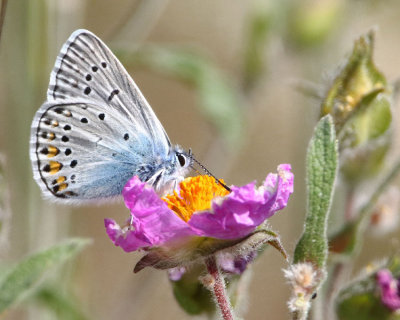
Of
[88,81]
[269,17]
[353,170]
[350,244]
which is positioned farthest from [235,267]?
[269,17]

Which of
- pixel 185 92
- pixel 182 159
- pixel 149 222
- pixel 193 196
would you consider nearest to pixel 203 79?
pixel 182 159

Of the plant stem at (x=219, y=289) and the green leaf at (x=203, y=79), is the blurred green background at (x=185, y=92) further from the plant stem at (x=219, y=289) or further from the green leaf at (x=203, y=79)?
the plant stem at (x=219, y=289)

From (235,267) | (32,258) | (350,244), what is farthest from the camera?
(350,244)

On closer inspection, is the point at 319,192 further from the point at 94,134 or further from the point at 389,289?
the point at 94,134

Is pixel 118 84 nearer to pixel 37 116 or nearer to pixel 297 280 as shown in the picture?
pixel 37 116

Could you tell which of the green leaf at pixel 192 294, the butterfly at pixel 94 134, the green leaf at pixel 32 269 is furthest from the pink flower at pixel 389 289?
the green leaf at pixel 32 269

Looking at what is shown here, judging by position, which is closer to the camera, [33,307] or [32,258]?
[32,258]

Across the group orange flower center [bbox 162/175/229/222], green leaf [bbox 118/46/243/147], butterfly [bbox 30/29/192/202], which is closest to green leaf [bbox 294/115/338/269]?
orange flower center [bbox 162/175/229/222]
